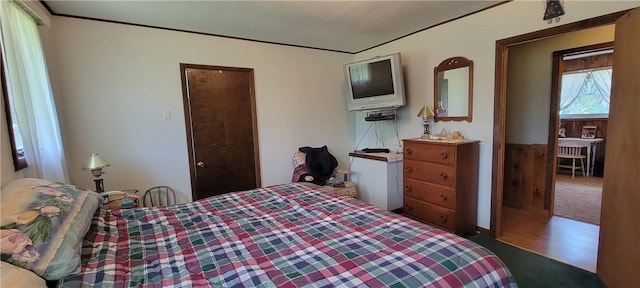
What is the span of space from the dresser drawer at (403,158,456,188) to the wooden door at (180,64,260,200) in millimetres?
1902

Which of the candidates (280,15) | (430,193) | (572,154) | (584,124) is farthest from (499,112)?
(584,124)

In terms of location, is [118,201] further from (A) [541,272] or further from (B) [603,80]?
(B) [603,80]

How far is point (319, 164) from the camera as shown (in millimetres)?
3680

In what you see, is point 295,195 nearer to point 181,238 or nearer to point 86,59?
point 181,238

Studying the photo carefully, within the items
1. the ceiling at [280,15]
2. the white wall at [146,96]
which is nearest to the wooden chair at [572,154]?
the ceiling at [280,15]

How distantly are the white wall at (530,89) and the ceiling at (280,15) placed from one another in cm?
124

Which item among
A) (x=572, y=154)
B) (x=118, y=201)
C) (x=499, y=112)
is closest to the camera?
(x=118, y=201)

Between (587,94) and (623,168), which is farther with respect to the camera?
(587,94)

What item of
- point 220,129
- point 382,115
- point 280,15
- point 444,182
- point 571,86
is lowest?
point 444,182

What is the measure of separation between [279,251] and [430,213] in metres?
2.21

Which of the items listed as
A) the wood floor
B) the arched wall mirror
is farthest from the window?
the arched wall mirror

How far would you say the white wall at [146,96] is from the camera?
105 inches

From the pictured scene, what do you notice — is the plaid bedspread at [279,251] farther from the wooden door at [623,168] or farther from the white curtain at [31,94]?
the wooden door at [623,168]

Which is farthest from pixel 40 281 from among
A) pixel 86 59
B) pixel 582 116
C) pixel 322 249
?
pixel 582 116
